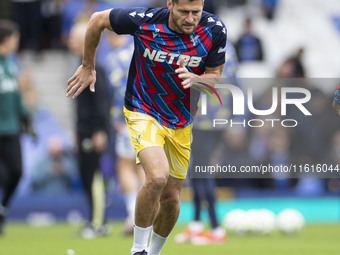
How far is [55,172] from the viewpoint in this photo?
15633 millimetres

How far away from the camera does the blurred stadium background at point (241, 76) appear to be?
14.9m

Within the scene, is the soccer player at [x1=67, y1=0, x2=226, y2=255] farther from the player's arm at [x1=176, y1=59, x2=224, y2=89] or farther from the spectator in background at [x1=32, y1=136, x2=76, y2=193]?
the spectator in background at [x1=32, y1=136, x2=76, y2=193]

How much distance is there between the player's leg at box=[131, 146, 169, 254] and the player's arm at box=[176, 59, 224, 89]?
0.63m

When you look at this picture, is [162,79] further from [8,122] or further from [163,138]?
[8,122]

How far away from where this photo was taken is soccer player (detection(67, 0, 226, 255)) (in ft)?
22.6

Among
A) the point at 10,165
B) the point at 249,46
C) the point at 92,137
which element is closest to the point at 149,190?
the point at 92,137

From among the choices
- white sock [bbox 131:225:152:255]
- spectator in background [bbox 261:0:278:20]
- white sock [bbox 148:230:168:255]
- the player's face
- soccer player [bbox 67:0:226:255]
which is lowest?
spectator in background [bbox 261:0:278:20]

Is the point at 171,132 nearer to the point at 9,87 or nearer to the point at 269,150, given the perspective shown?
the point at 9,87

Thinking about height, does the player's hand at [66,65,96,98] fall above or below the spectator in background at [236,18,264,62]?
above

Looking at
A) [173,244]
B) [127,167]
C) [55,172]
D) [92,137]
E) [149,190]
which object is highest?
[149,190]

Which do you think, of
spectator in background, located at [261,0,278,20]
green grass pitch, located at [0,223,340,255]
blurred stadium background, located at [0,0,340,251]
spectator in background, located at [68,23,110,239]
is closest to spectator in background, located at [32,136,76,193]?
blurred stadium background, located at [0,0,340,251]

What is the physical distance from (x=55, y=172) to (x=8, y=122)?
3.97m

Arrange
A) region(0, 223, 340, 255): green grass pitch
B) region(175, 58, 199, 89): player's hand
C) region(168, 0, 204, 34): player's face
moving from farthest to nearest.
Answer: region(0, 223, 340, 255): green grass pitch, region(168, 0, 204, 34): player's face, region(175, 58, 199, 89): player's hand

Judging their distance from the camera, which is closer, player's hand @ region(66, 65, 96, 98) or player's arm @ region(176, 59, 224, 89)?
player's arm @ region(176, 59, 224, 89)
